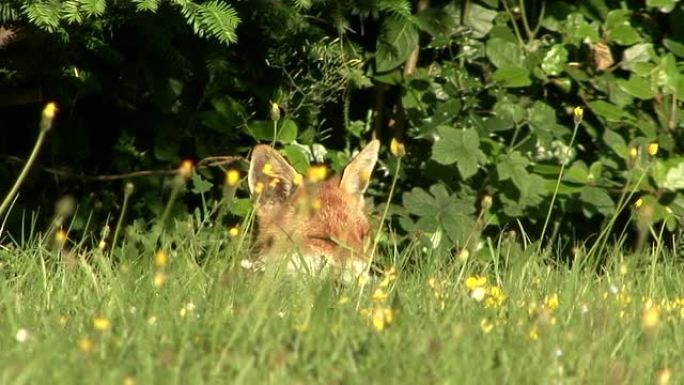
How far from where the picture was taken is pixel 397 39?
7453 millimetres

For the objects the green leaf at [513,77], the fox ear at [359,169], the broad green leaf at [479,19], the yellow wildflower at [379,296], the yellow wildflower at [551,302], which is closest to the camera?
the yellow wildflower at [379,296]

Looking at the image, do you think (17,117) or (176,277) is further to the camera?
(17,117)

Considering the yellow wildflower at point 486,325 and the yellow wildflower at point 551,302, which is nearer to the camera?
the yellow wildflower at point 486,325

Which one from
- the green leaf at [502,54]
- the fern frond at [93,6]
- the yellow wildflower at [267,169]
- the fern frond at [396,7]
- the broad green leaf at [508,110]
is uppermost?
the fern frond at [93,6]

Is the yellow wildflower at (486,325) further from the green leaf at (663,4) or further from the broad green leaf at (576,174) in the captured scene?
the green leaf at (663,4)

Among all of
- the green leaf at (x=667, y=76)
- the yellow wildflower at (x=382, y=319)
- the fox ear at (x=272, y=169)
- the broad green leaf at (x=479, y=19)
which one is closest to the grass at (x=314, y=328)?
the yellow wildflower at (x=382, y=319)

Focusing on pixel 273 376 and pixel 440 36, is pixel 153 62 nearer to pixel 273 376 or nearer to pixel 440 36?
pixel 440 36

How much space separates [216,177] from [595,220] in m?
2.07

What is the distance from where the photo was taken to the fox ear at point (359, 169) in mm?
6625

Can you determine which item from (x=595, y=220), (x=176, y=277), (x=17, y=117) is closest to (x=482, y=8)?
(x=595, y=220)

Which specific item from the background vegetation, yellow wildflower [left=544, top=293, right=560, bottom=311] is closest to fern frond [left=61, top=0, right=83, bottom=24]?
the background vegetation

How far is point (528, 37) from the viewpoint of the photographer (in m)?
7.96

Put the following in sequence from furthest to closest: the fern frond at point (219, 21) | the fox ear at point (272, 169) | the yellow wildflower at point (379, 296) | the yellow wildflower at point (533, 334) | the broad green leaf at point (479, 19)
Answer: the broad green leaf at point (479, 19)
the fox ear at point (272, 169)
the fern frond at point (219, 21)
the yellow wildflower at point (379, 296)
the yellow wildflower at point (533, 334)

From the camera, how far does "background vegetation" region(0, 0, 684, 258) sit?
23.1 feet
